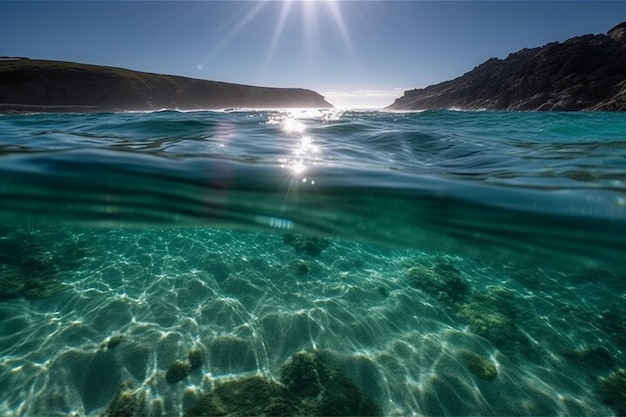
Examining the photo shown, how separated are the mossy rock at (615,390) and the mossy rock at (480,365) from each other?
7.93 ft

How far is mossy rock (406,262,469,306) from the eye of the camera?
11116 millimetres

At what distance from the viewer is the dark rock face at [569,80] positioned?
5278 centimetres

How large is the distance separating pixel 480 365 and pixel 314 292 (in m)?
5.19

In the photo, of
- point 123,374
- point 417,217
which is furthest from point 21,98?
point 417,217

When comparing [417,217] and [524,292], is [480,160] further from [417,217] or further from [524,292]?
[524,292]

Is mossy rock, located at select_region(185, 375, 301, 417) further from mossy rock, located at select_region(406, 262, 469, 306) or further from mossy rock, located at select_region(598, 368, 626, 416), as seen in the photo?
mossy rock, located at select_region(598, 368, 626, 416)

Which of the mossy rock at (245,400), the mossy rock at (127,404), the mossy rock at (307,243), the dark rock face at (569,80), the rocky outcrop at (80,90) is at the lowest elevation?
the mossy rock at (127,404)

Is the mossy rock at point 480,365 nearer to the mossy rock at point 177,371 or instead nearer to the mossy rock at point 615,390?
the mossy rock at point 615,390

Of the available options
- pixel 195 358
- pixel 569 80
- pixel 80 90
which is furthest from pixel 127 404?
pixel 80 90

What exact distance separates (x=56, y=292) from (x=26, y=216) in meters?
2.79

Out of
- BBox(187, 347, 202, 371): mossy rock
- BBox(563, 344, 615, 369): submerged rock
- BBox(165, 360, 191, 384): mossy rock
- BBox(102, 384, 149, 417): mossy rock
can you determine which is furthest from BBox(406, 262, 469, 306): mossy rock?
BBox(102, 384, 149, 417): mossy rock

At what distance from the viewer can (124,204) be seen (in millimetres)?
7492

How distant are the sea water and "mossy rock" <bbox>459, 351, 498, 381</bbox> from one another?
41 mm

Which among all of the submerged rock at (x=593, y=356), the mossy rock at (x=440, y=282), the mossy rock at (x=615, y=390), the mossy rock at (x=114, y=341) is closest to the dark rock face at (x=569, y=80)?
the mossy rock at (x=440, y=282)
